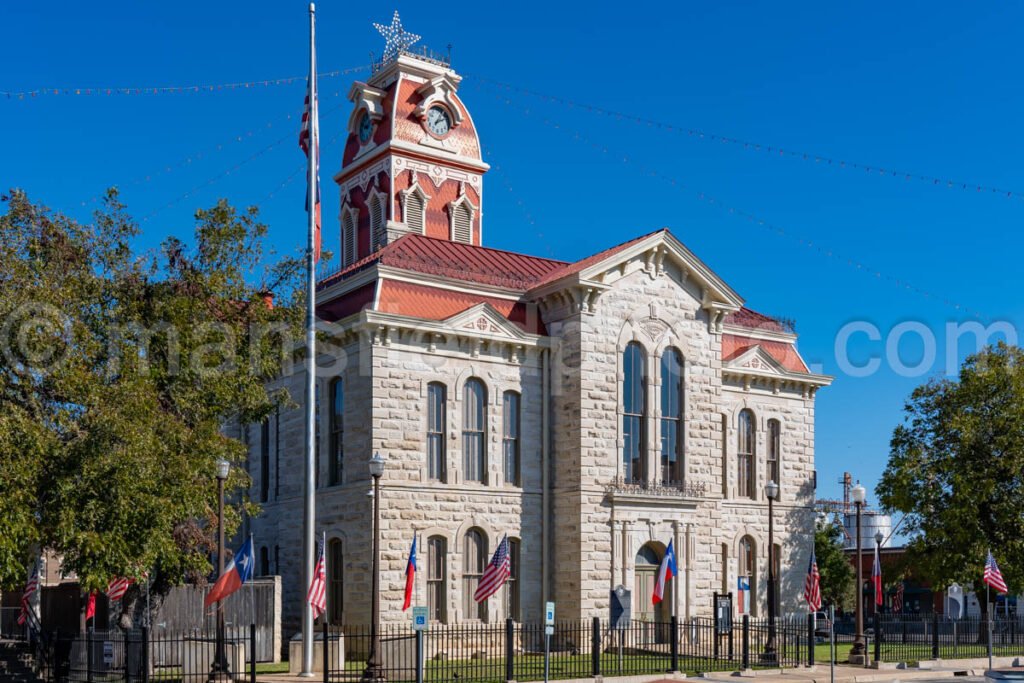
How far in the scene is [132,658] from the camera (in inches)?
1054

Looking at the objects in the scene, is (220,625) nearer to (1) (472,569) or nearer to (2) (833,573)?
(1) (472,569)

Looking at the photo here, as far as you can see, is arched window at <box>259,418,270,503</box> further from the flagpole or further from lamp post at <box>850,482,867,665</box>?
lamp post at <box>850,482,867,665</box>

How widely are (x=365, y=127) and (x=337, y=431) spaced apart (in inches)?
709

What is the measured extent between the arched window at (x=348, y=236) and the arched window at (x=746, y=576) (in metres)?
19.1

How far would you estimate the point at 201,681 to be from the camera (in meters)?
26.5

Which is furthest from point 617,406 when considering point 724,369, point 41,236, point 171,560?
point 41,236

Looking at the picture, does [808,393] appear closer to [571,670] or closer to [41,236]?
[571,670]

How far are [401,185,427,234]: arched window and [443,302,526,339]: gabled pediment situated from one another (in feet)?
40.2

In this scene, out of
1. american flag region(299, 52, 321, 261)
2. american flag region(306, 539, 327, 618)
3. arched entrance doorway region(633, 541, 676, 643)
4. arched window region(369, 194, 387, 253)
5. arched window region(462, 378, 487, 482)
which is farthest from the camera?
arched window region(369, 194, 387, 253)

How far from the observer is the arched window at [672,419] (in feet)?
125

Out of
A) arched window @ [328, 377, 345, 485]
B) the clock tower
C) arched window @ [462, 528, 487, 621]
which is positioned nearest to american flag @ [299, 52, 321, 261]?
arched window @ [328, 377, 345, 485]

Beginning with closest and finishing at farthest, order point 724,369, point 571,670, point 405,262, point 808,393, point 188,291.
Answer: point 571,670 → point 188,291 → point 405,262 → point 724,369 → point 808,393

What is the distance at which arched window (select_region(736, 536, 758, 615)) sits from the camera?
4181 cm

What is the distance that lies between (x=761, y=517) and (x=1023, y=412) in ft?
33.1
